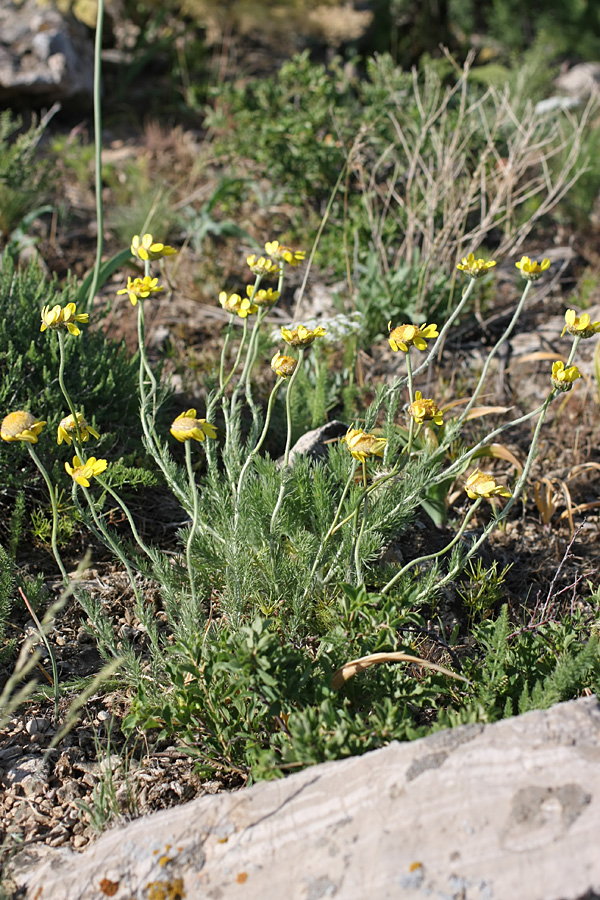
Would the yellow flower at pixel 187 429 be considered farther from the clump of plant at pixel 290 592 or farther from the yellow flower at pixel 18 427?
the yellow flower at pixel 18 427

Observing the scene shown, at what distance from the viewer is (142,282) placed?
175 cm

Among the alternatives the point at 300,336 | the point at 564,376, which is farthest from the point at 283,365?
the point at 564,376

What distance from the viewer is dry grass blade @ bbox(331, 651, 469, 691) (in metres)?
1.50

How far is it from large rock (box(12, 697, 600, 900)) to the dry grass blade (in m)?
0.21

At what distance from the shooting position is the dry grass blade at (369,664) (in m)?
1.50

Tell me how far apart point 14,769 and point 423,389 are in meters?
2.10

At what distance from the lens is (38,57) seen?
4.86 metres

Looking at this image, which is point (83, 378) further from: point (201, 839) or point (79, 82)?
point (79, 82)

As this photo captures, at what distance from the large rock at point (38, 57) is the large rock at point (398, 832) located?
16.5 ft

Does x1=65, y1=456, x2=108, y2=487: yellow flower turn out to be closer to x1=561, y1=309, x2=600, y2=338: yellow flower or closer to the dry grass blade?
the dry grass blade

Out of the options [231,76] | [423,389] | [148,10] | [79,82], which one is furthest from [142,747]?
[148,10]

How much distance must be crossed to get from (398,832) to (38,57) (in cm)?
544

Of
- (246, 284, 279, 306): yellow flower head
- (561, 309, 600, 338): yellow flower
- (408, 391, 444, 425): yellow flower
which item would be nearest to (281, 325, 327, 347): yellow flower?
(246, 284, 279, 306): yellow flower head

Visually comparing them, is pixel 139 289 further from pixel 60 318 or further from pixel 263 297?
pixel 263 297
